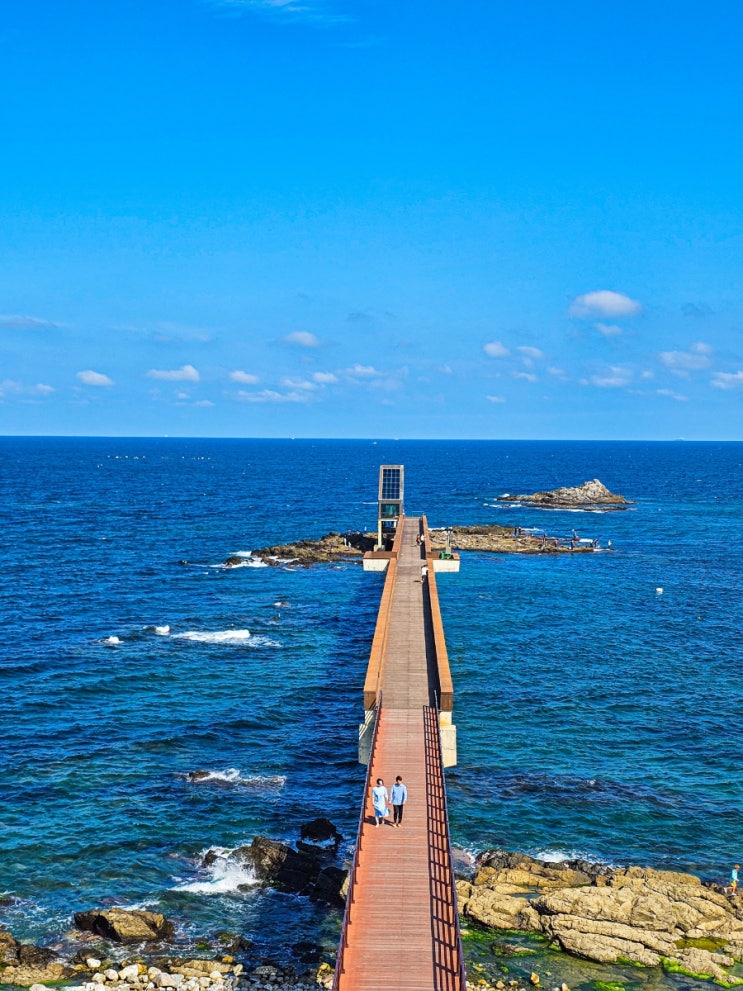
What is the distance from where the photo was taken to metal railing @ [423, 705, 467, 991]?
16.1m

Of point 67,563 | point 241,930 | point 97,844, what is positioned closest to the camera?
point 241,930

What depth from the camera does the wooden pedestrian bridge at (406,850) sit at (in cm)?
1636

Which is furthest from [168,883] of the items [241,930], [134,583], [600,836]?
[134,583]

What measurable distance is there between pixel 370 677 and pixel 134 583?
38449 millimetres

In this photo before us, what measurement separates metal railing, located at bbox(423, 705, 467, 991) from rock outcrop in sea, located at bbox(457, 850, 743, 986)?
10.8ft

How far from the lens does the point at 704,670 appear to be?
147ft

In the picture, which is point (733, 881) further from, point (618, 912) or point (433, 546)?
point (433, 546)

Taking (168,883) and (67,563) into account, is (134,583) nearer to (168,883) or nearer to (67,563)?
(67,563)

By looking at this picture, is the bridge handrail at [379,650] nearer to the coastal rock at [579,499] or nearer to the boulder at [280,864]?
the boulder at [280,864]

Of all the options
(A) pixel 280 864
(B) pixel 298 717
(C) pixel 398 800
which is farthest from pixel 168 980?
(B) pixel 298 717

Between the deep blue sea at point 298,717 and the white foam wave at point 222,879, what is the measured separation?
0.07 metres

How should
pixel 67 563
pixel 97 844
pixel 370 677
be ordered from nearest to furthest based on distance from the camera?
pixel 97 844 < pixel 370 677 < pixel 67 563

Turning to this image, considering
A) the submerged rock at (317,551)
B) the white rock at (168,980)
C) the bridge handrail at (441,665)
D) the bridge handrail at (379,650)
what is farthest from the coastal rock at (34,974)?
the submerged rock at (317,551)

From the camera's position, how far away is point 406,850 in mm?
20531
